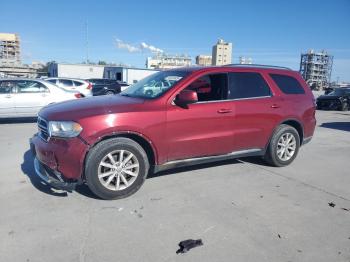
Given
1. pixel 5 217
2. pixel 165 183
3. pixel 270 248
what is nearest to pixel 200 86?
pixel 165 183

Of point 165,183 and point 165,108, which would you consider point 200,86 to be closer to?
point 165,108

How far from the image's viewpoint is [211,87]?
5.06 meters

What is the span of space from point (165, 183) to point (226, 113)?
4.74ft

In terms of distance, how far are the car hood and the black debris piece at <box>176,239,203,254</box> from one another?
1.86m

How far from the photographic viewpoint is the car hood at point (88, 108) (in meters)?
3.99

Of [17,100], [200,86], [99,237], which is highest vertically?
[200,86]

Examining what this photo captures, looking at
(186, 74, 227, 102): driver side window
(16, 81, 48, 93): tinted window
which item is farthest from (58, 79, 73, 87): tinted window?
(186, 74, 227, 102): driver side window

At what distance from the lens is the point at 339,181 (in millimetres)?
5168

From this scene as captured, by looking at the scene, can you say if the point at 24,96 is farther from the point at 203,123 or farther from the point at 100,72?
the point at 100,72

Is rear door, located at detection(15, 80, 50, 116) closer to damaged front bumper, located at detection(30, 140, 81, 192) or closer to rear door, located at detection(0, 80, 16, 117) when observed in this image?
rear door, located at detection(0, 80, 16, 117)

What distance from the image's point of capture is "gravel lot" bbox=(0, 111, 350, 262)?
2.97m

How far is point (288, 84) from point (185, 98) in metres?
2.57

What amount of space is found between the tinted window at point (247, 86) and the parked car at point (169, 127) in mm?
17

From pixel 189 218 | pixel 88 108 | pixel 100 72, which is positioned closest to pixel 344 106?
pixel 189 218
